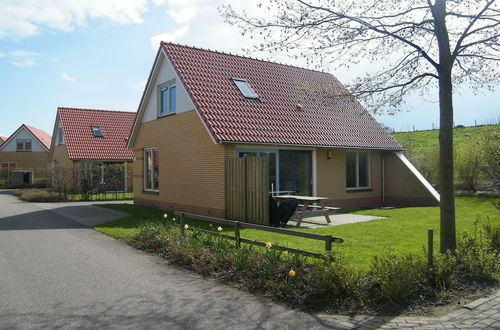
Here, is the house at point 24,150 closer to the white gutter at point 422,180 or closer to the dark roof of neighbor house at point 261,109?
the dark roof of neighbor house at point 261,109

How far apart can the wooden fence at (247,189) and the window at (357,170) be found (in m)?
6.50

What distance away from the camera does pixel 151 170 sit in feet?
65.1

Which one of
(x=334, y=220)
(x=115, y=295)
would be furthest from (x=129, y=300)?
(x=334, y=220)

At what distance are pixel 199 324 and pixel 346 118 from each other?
15861 millimetres

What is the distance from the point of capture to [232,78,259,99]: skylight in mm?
17109

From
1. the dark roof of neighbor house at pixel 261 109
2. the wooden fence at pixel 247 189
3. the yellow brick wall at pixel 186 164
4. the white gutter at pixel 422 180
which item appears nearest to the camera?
the wooden fence at pixel 247 189

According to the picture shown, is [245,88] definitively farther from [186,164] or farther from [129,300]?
[129,300]

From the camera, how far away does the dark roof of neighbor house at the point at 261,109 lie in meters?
15.1

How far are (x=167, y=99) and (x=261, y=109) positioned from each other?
4.11m

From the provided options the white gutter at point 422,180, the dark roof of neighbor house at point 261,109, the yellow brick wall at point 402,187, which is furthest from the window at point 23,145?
the white gutter at point 422,180

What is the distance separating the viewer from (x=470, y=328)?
523cm

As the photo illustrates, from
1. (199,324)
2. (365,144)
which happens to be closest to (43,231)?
(199,324)

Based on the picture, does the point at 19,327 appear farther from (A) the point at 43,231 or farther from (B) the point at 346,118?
(B) the point at 346,118

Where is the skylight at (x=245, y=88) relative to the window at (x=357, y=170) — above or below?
above
